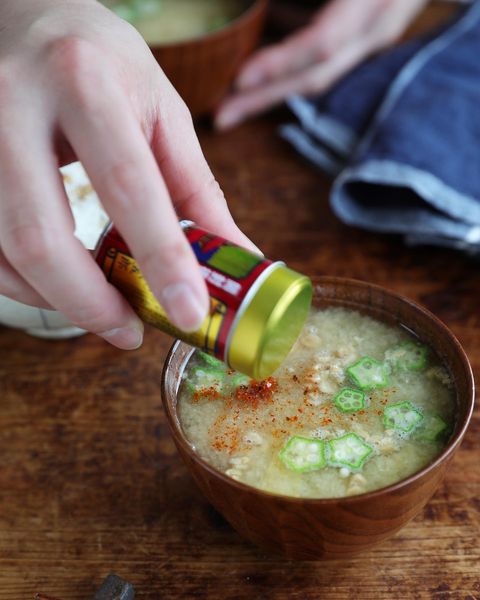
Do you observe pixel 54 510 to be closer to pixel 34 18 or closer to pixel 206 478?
pixel 206 478

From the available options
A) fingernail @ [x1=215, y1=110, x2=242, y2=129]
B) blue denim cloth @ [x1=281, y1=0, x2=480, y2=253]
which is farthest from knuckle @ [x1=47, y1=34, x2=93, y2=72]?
fingernail @ [x1=215, y1=110, x2=242, y2=129]

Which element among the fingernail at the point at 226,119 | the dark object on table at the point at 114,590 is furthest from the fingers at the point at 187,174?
the fingernail at the point at 226,119

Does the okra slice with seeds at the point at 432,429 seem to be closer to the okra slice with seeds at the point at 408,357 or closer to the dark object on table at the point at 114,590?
the okra slice with seeds at the point at 408,357

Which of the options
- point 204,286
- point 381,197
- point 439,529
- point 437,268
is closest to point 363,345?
point 439,529

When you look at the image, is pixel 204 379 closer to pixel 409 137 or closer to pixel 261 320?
pixel 261 320

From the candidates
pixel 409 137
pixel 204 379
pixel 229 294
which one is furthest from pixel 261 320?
pixel 409 137

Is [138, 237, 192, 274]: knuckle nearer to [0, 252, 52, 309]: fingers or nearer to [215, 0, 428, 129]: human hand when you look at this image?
[0, 252, 52, 309]: fingers
